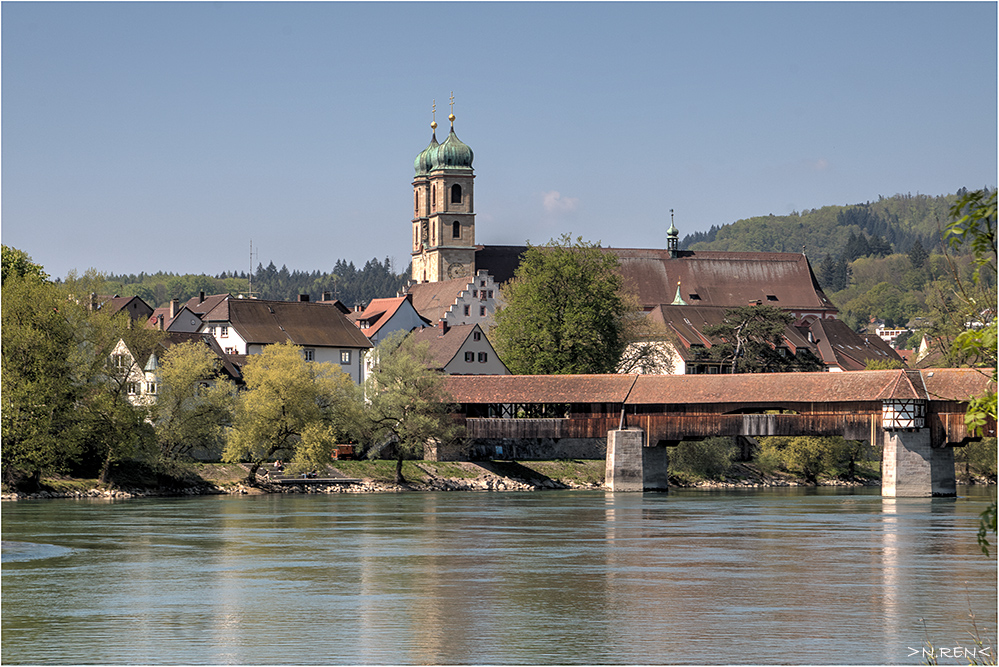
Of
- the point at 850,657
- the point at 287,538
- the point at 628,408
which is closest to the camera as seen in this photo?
the point at 850,657

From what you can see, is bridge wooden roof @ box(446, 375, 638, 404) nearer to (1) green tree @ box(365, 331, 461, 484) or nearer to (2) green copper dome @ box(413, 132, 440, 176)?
(1) green tree @ box(365, 331, 461, 484)

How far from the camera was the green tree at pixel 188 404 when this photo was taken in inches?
1939

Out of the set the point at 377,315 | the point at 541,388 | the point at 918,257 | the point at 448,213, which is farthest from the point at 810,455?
the point at 918,257

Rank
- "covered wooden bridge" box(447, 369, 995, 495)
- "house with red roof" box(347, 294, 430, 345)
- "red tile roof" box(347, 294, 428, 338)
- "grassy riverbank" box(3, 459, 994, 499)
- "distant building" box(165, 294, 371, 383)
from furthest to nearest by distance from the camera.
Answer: "red tile roof" box(347, 294, 428, 338), "house with red roof" box(347, 294, 430, 345), "distant building" box(165, 294, 371, 383), "covered wooden bridge" box(447, 369, 995, 495), "grassy riverbank" box(3, 459, 994, 499)

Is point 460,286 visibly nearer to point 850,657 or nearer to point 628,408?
point 628,408

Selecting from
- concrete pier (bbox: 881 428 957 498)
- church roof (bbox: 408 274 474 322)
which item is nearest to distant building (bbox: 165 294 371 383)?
church roof (bbox: 408 274 474 322)

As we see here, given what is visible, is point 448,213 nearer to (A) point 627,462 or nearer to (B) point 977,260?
(A) point 627,462

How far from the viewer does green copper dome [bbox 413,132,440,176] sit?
367ft

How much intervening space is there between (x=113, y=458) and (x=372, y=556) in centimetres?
2133

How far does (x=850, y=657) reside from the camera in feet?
52.5

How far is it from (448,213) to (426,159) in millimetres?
7120

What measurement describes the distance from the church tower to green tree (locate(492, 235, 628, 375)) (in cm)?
4045

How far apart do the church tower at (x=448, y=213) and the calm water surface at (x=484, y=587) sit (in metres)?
68.4

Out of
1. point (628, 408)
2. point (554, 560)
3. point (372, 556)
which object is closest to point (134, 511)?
point (372, 556)
